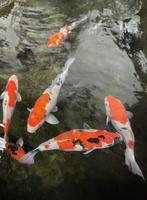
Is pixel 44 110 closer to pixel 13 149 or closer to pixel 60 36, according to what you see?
pixel 13 149

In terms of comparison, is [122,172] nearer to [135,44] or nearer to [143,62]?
[143,62]

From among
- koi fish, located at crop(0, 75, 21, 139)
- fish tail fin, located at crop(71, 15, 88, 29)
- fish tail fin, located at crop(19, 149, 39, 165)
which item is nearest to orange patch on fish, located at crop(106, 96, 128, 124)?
fish tail fin, located at crop(19, 149, 39, 165)

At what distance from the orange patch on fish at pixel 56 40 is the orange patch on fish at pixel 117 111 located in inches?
48.2

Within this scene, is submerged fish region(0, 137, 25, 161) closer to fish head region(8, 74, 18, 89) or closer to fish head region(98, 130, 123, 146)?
fish head region(8, 74, 18, 89)

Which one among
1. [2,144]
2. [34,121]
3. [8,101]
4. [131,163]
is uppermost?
[8,101]

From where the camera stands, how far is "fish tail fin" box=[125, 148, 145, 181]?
3.87 meters

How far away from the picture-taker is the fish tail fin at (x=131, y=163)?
12.7ft

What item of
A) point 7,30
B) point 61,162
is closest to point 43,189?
point 61,162

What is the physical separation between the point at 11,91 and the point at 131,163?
4.83 feet

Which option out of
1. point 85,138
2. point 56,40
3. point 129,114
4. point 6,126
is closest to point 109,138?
point 85,138

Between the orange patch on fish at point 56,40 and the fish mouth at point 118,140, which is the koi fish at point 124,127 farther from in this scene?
the orange patch on fish at point 56,40

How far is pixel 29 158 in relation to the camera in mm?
4117

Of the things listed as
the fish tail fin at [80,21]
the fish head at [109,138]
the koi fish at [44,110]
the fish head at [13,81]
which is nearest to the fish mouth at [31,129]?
the koi fish at [44,110]

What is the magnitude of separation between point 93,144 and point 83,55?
1292 mm
